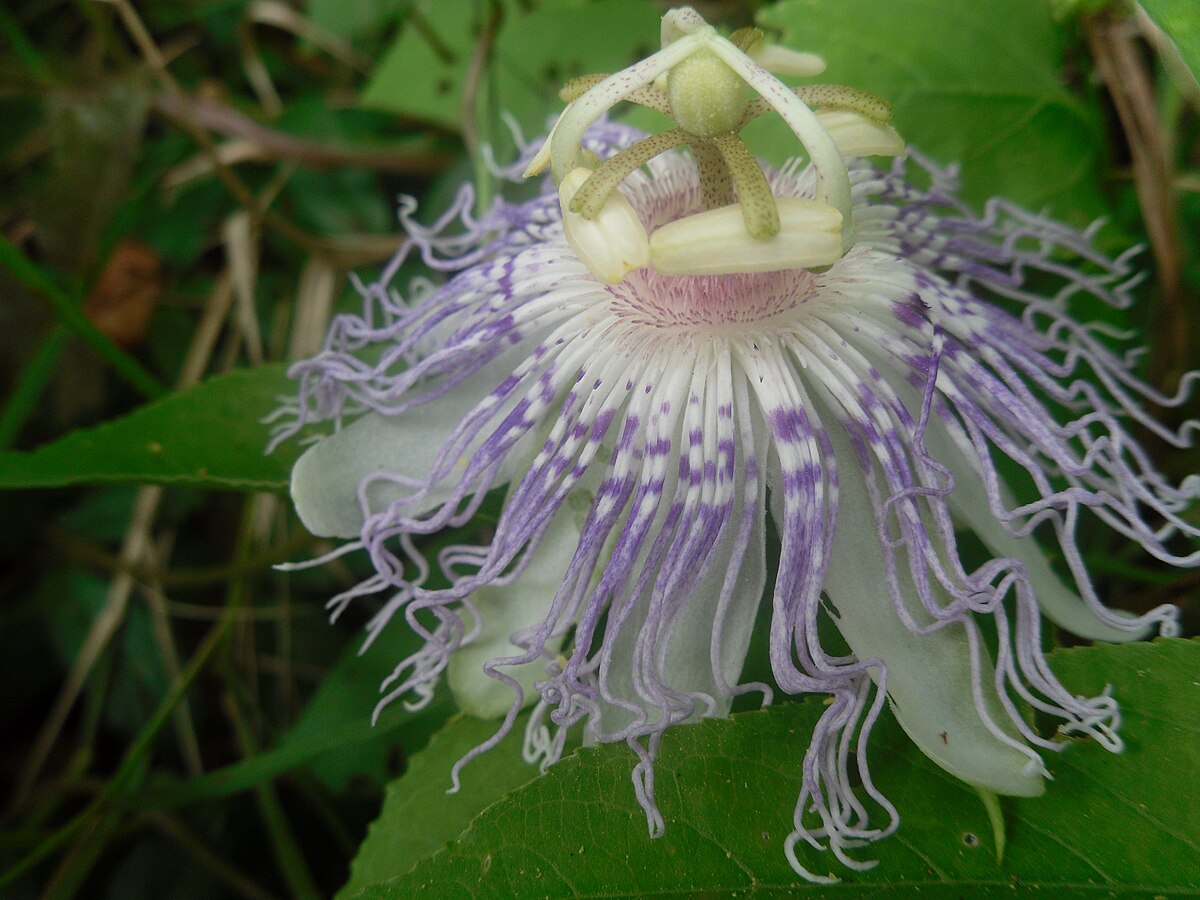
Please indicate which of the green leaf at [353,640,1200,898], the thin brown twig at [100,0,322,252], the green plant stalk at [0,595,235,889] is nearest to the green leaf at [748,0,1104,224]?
the green leaf at [353,640,1200,898]

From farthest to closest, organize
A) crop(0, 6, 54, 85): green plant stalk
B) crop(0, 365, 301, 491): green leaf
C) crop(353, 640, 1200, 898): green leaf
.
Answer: crop(0, 6, 54, 85): green plant stalk, crop(0, 365, 301, 491): green leaf, crop(353, 640, 1200, 898): green leaf

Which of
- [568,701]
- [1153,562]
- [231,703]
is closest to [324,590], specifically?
[231,703]

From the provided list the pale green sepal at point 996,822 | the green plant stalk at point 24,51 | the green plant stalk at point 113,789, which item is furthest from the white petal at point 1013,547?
the green plant stalk at point 24,51

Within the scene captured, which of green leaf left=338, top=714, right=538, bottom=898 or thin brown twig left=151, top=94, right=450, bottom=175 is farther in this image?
thin brown twig left=151, top=94, right=450, bottom=175

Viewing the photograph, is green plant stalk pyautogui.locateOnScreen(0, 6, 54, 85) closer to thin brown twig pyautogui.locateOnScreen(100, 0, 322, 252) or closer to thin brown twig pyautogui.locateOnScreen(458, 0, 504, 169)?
thin brown twig pyautogui.locateOnScreen(100, 0, 322, 252)

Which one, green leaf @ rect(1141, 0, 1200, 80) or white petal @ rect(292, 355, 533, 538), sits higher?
green leaf @ rect(1141, 0, 1200, 80)

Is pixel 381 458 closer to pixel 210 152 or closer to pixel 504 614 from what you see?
pixel 504 614

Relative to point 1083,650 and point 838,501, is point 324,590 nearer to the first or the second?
point 838,501

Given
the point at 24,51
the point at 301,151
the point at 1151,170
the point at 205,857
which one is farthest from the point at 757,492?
the point at 24,51
